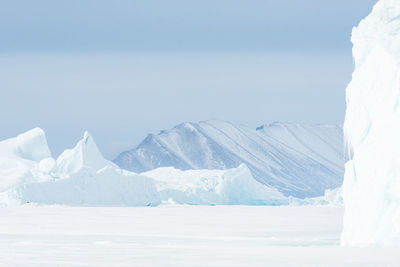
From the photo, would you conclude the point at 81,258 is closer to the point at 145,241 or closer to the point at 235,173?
the point at 145,241

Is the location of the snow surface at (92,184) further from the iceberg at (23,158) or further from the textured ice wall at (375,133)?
the textured ice wall at (375,133)

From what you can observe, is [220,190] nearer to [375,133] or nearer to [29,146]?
[29,146]

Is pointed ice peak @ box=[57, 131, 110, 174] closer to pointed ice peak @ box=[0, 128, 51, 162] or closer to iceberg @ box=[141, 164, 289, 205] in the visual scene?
pointed ice peak @ box=[0, 128, 51, 162]

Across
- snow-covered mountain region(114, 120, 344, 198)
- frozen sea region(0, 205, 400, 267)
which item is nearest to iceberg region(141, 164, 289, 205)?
frozen sea region(0, 205, 400, 267)

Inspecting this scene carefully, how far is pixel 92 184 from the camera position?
175ft

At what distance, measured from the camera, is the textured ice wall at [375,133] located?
16.9 meters

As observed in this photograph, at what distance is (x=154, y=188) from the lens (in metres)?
58.3

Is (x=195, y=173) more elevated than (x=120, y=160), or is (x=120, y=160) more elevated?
(x=195, y=173)

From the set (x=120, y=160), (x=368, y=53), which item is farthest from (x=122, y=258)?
(x=120, y=160)

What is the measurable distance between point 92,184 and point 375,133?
37.2 meters

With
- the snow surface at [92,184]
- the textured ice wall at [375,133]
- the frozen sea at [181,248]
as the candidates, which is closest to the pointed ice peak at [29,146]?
the snow surface at [92,184]

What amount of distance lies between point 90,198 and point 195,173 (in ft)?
72.3

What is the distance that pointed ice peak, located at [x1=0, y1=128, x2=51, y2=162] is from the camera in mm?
58438

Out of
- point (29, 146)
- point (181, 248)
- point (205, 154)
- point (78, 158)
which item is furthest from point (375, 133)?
point (205, 154)
